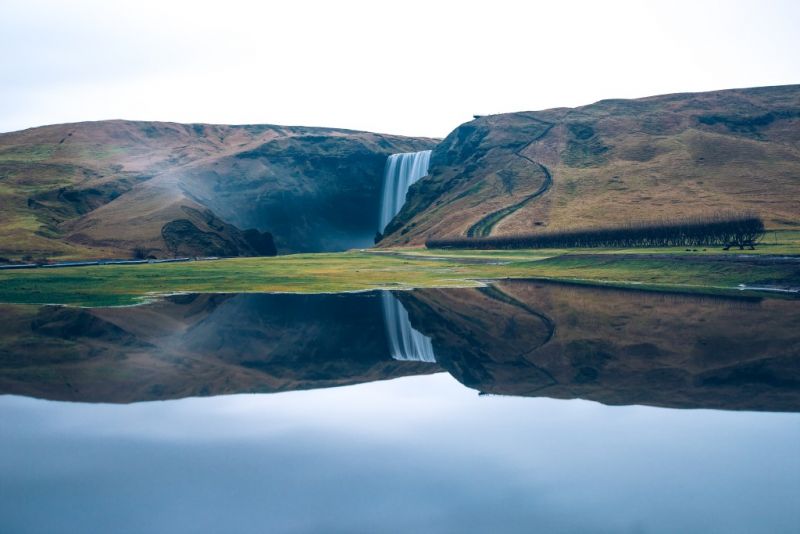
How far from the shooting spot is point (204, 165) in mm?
195125

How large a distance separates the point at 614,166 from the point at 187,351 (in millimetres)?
137961

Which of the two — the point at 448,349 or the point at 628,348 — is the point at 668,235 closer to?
the point at 628,348

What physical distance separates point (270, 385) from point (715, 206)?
114m

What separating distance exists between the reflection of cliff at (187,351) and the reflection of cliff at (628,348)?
328cm

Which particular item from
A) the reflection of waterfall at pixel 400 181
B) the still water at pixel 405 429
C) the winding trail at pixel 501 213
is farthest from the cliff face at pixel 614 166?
the still water at pixel 405 429

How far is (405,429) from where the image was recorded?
56.1 feet

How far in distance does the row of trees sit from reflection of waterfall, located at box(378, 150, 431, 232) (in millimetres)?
84397

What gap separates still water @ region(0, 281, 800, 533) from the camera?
38.8 ft

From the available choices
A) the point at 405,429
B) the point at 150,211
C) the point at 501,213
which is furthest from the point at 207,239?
the point at 405,429

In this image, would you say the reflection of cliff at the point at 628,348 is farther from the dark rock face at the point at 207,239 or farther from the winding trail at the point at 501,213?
the winding trail at the point at 501,213

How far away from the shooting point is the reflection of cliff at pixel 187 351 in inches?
895

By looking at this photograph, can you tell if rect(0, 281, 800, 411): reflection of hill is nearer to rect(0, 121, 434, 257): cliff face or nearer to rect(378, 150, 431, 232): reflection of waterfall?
rect(0, 121, 434, 257): cliff face

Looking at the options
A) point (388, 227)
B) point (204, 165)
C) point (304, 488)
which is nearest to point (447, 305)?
point (304, 488)

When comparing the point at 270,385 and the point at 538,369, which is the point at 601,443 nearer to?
the point at 538,369
